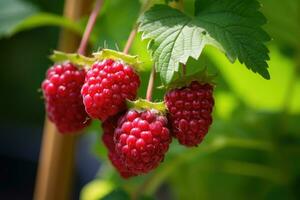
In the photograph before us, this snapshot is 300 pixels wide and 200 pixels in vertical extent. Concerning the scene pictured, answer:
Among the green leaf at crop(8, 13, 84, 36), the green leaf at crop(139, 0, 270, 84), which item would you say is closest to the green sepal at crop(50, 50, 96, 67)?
the green leaf at crop(139, 0, 270, 84)

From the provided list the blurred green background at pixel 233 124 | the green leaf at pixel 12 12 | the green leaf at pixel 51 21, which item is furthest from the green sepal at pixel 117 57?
the green leaf at pixel 12 12

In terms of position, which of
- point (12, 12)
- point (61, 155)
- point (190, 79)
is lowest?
point (61, 155)

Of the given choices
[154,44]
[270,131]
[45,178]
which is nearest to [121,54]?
[154,44]

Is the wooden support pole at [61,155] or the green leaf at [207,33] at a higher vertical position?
the green leaf at [207,33]

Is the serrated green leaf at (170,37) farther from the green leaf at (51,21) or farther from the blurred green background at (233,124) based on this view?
the green leaf at (51,21)

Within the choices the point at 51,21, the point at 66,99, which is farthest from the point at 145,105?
the point at 51,21

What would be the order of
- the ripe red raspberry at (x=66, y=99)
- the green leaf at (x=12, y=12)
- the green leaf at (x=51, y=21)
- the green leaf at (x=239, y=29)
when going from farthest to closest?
the green leaf at (x=12, y=12) < the green leaf at (x=51, y=21) < the ripe red raspberry at (x=66, y=99) < the green leaf at (x=239, y=29)

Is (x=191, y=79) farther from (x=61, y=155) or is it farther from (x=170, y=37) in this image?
(x=61, y=155)
